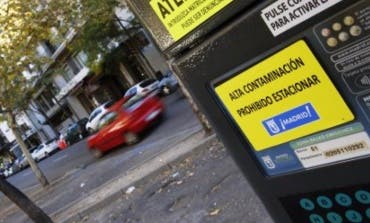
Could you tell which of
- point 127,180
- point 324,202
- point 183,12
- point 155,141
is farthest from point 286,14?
point 155,141

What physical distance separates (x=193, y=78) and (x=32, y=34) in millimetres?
19692

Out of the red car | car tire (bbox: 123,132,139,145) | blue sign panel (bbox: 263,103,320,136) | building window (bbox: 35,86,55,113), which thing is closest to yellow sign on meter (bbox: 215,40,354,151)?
blue sign panel (bbox: 263,103,320,136)

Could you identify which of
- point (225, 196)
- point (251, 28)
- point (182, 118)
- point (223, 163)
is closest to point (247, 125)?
point (251, 28)

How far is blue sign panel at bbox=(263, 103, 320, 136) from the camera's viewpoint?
1791mm

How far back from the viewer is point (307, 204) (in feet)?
6.64

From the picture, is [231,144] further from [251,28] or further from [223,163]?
[223,163]

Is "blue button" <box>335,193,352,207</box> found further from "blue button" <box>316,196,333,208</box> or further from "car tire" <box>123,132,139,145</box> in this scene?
"car tire" <box>123,132,139,145</box>

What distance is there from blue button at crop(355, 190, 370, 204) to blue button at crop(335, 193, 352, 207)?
0.04 metres

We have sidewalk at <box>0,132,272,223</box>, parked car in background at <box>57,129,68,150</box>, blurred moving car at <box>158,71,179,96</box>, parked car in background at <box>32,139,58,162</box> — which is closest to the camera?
sidewalk at <box>0,132,272,223</box>

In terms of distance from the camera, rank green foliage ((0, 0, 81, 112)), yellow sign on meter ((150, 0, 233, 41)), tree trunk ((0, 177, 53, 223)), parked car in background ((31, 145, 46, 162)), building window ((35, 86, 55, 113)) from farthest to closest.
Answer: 1. building window ((35, 86, 55, 113))
2. parked car in background ((31, 145, 46, 162))
3. green foliage ((0, 0, 81, 112))
4. tree trunk ((0, 177, 53, 223))
5. yellow sign on meter ((150, 0, 233, 41))

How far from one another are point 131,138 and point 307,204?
18065mm

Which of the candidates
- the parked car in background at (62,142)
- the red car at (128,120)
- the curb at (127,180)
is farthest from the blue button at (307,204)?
the parked car in background at (62,142)

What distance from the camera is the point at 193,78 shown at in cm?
206

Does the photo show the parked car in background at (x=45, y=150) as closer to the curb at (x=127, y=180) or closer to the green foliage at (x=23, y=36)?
the green foliage at (x=23, y=36)
